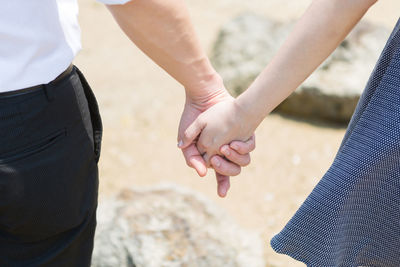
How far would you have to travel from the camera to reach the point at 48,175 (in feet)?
4.56

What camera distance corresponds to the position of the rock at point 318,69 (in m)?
3.97

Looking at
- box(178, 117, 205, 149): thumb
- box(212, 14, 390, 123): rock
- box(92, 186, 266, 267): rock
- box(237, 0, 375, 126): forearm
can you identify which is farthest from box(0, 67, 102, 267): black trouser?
box(212, 14, 390, 123): rock

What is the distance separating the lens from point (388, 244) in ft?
4.25

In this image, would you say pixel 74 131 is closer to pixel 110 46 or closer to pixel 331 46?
pixel 331 46

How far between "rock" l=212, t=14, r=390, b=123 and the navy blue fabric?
2.65 meters

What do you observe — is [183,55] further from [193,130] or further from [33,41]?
[33,41]

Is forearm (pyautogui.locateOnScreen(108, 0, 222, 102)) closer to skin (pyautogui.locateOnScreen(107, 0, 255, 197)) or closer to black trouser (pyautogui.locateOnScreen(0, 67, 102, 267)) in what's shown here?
skin (pyautogui.locateOnScreen(107, 0, 255, 197))

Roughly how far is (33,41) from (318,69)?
3080mm

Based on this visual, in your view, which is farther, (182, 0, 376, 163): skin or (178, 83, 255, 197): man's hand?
(178, 83, 255, 197): man's hand

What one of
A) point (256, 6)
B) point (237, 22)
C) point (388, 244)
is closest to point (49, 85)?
point (388, 244)

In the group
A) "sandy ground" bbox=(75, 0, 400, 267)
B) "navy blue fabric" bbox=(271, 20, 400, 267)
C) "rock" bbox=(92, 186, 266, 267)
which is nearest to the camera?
"navy blue fabric" bbox=(271, 20, 400, 267)

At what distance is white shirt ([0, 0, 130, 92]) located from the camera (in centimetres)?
123

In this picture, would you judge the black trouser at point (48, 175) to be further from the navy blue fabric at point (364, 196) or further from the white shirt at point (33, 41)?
the navy blue fabric at point (364, 196)

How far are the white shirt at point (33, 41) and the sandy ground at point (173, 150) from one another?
171 cm
